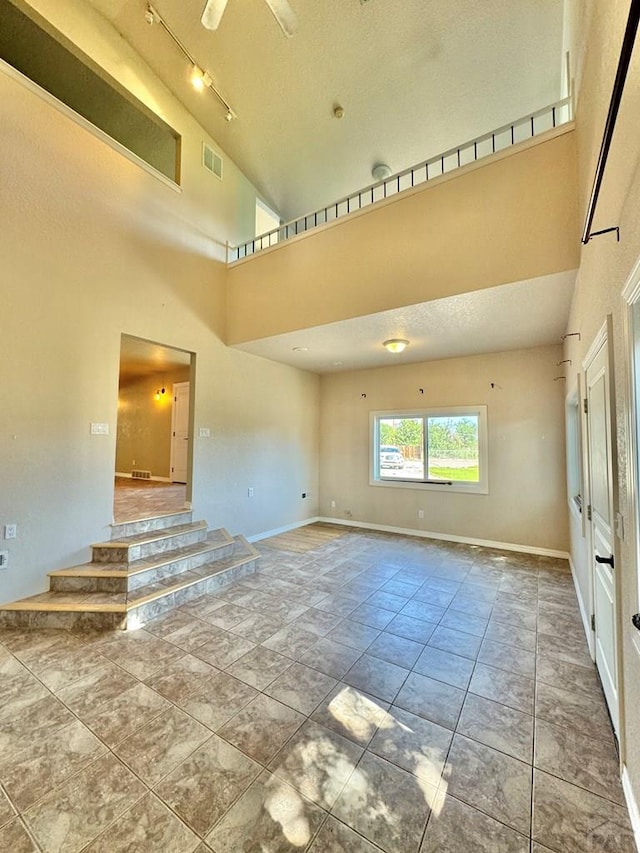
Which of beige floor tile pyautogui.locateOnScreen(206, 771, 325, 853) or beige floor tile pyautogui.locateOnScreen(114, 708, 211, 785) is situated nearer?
beige floor tile pyautogui.locateOnScreen(206, 771, 325, 853)

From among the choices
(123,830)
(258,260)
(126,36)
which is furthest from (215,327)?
(123,830)

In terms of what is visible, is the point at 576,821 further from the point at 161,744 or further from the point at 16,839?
the point at 16,839

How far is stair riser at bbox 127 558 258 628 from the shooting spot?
9.45 feet

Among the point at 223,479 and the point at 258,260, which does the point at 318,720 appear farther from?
the point at 258,260

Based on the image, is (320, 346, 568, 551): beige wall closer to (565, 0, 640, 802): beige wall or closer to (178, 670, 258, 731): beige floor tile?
(565, 0, 640, 802): beige wall

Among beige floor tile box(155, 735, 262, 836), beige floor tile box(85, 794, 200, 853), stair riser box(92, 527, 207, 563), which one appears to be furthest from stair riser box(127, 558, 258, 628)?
beige floor tile box(85, 794, 200, 853)

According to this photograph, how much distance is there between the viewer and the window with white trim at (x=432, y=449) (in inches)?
204

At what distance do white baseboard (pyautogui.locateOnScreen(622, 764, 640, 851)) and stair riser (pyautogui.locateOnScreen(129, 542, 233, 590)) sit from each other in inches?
135

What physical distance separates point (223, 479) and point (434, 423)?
3387mm

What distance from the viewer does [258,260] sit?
4711 millimetres

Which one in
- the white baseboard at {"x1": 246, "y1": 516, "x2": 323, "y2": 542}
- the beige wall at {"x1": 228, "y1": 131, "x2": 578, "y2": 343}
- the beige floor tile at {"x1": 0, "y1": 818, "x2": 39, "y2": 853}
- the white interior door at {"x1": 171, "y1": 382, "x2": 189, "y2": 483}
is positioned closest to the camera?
the beige floor tile at {"x1": 0, "y1": 818, "x2": 39, "y2": 853}

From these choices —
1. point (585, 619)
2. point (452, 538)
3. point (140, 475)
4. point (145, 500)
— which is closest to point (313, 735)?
point (585, 619)

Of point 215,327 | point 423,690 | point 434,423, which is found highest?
point 215,327

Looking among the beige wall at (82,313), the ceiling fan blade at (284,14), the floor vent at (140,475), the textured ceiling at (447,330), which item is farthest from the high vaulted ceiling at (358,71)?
the floor vent at (140,475)
